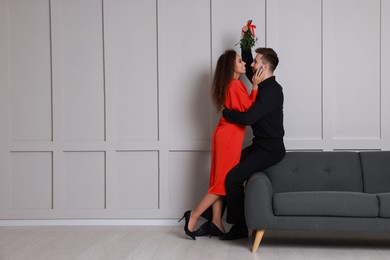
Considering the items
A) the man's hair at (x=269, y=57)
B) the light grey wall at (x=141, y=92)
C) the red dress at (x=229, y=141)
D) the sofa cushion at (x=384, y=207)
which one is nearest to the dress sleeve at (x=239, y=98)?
the red dress at (x=229, y=141)

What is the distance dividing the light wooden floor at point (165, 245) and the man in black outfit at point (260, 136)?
25cm

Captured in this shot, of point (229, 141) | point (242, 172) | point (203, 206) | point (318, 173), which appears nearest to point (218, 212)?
point (203, 206)

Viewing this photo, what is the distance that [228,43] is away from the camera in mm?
5375

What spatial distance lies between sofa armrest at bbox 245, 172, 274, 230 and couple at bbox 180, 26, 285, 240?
0.39 meters

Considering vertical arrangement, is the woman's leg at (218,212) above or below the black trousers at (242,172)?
below

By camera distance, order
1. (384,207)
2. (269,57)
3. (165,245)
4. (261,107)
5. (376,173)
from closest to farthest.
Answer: (384,207) → (165,245) → (261,107) → (376,173) → (269,57)

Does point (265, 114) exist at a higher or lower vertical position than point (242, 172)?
higher

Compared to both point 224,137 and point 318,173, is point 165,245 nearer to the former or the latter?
point 224,137

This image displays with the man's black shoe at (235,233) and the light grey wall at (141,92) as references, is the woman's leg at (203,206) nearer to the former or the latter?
the man's black shoe at (235,233)

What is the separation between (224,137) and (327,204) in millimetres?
1042

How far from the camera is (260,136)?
475cm

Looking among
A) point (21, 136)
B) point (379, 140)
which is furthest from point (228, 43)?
point (21, 136)

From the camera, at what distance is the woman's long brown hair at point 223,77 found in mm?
4836

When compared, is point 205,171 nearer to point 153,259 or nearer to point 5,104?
point 153,259
